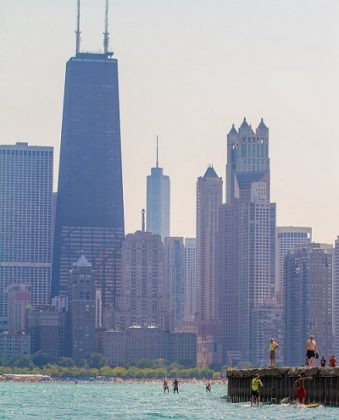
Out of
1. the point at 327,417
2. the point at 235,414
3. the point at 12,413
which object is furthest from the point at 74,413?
the point at 327,417

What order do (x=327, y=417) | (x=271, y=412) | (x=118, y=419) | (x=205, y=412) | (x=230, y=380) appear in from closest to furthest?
(x=327, y=417) < (x=271, y=412) < (x=118, y=419) < (x=205, y=412) < (x=230, y=380)

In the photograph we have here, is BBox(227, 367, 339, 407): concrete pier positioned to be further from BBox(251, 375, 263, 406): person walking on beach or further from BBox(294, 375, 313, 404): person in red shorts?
BBox(251, 375, 263, 406): person walking on beach

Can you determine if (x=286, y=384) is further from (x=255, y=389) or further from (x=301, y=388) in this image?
(x=301, y=388)

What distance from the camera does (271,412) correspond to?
81.6 metres

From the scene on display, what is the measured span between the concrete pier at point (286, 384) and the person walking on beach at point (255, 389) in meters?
0.53

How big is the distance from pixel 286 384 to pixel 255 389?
2.02 meters

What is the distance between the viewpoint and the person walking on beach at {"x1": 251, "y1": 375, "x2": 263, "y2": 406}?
88.1 m

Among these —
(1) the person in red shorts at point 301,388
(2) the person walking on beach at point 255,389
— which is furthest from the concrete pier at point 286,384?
(2) the person walking on beach at point 255,389

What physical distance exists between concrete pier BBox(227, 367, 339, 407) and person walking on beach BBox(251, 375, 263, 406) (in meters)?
0.53

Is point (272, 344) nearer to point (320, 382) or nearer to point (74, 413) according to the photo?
point (320, 382)

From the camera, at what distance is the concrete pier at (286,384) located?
81.1 meters

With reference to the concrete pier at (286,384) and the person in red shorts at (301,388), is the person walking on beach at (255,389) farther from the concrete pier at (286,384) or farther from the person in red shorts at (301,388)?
the person in red shorts at (301,388)

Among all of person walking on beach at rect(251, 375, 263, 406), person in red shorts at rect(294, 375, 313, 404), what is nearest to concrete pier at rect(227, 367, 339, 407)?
person in red shorts at rect(294, 375, 313, 404)

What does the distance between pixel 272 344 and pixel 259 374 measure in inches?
246
